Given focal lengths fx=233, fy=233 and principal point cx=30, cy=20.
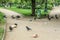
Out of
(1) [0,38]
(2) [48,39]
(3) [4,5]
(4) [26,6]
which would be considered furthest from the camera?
(3) [4,5]

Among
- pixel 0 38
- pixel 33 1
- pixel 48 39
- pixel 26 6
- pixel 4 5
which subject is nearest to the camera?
pixel 0 38

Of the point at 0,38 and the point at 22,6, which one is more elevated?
the point at 0,38

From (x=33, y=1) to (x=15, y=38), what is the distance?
2213 centimetres

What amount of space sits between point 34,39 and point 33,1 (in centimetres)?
2249

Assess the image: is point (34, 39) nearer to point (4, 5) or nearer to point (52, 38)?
point (52, 38)

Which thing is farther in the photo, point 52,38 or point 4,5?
point 4,5

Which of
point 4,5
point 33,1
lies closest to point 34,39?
point 33,1

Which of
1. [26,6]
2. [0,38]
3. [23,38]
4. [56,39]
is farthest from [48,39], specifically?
[26,6]

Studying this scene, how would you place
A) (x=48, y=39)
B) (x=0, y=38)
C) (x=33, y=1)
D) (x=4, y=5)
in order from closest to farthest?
(x=0, y=38) → (x=48, y=39) → (x=33, y=1) → (x=4, y=5)

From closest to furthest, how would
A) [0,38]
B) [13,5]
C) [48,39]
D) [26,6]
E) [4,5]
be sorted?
[0,38] → [48,39] → [26,6] → [4,5] → [13,5]

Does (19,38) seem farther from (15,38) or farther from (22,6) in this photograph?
(22,6)

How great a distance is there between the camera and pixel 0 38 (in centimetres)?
1310

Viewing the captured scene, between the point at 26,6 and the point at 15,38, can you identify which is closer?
the point at 15,38

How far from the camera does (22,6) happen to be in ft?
201
